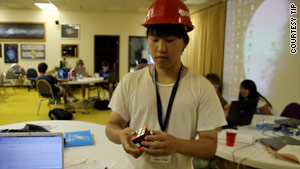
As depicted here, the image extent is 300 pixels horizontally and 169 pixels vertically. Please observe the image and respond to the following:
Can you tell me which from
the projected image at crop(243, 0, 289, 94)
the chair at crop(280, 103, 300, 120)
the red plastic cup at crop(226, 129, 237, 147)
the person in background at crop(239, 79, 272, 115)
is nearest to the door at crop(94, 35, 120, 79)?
the projected image at crop(243, 0, 289, 94)

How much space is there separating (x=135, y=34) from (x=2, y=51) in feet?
18.4

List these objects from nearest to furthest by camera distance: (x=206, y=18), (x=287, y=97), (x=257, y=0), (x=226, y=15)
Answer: (x=287, y=97)
(x=257, y=0)
(x=226, y=15)
(x=206, y=18)

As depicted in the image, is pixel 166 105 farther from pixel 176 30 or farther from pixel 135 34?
pixel 135 34

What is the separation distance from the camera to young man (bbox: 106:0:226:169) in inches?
37.7

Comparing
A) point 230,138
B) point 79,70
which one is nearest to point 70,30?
point 79,70

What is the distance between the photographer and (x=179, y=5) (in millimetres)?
974

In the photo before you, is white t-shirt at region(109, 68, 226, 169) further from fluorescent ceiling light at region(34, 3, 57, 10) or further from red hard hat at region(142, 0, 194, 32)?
fluorescent ceiling light at region(34, 3, 57, 10)

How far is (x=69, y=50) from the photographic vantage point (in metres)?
9.61

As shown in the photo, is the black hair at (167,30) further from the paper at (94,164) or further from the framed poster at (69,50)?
the framed poster at (69,50)

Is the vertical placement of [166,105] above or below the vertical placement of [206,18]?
below

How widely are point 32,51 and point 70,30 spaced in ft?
6.01

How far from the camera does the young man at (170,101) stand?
3.14 feet

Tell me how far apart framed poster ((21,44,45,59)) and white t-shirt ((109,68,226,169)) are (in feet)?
31.8

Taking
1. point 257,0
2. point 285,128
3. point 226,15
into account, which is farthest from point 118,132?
point 226,15
